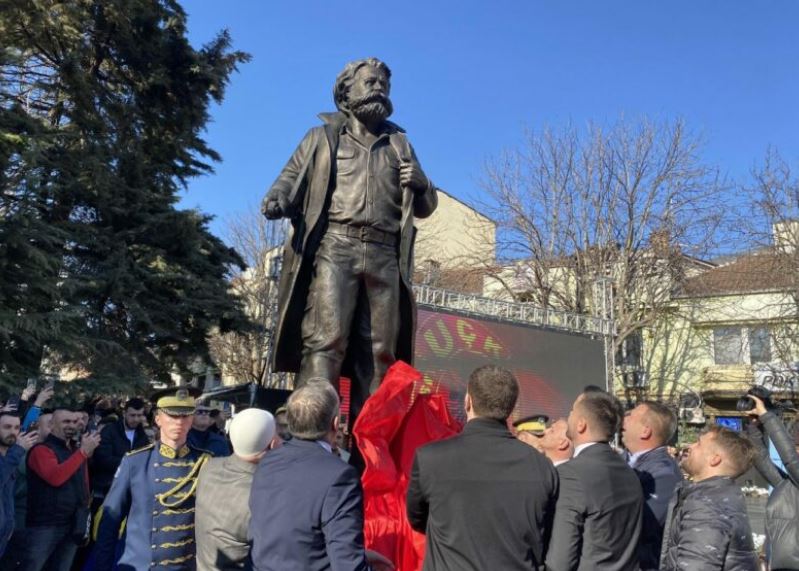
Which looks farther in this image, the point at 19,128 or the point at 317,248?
the point at 19,128

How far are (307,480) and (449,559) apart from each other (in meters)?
0.56

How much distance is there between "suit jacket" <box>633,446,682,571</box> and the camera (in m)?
3.32

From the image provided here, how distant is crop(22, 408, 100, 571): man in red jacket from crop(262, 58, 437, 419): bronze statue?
6.03 feet

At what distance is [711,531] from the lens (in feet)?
9.38

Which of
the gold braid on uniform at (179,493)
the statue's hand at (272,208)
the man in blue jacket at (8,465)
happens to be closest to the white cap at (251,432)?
the gold braid on uniform at (179,493)

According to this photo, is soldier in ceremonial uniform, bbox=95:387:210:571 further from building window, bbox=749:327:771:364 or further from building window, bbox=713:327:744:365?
building window, bbox=713:327:744:365

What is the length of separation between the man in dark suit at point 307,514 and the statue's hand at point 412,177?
2.62 m

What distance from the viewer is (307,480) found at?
93.6 inches

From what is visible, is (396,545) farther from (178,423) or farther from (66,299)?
(66,299)

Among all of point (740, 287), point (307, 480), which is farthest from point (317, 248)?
point (740, 287)

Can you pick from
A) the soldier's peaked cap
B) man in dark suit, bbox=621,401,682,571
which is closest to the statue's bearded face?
the soldier's peaked cap

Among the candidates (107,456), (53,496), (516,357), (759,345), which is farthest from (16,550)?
(759,345)

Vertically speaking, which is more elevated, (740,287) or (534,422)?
(740,287)

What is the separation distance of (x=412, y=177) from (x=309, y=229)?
0.79 metres
